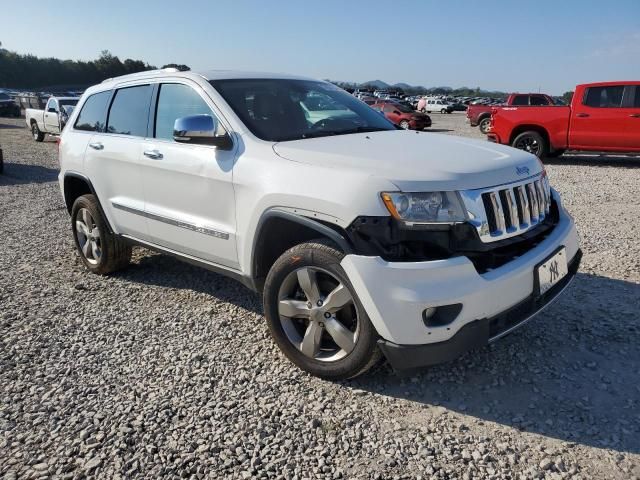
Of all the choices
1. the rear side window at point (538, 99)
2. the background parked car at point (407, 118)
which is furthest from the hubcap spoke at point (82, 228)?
the background parked car at point (407, 118)

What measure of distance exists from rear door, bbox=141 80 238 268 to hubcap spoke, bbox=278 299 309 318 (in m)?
0.54

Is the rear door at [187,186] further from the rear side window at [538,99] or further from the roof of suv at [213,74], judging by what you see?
the rear side window at [538,99]

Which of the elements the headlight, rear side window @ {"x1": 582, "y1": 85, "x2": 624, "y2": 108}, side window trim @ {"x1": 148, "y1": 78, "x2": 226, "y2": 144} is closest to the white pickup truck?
side window trim @ {"x1": 148, "y1": 78, "x2": 226, "y2": 144}

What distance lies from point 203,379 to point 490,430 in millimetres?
1646

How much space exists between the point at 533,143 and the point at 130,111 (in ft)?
34.8

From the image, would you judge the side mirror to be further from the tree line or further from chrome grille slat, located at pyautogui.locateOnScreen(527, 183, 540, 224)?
the tree line

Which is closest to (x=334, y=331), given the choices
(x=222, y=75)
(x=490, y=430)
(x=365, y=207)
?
(x=365, y=207)

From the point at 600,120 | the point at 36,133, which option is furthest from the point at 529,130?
the point at 36,133

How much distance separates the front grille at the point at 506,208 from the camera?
2.62 m

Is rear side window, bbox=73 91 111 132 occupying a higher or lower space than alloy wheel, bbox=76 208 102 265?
higher

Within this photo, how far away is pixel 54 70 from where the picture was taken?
7156cm

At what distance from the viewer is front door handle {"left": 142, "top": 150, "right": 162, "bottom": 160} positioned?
12.5ft

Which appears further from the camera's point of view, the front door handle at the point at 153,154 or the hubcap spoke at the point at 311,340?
the front door handle at the point at 153,154

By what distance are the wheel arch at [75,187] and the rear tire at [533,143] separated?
1021 centimetres
